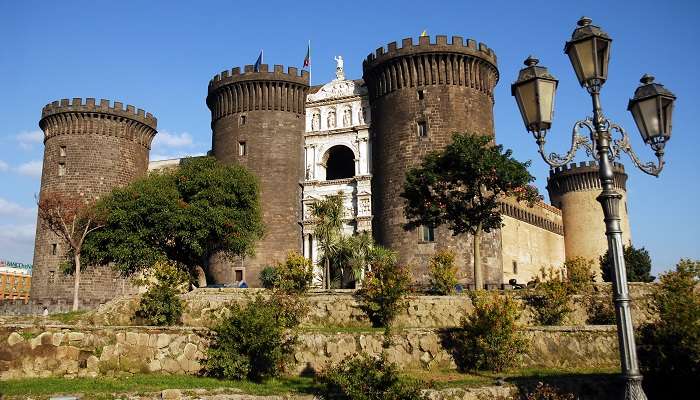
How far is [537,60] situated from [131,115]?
47193mm

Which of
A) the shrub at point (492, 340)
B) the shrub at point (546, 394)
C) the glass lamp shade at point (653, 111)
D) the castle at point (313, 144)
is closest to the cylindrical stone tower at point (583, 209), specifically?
the castle at point (313, 144)

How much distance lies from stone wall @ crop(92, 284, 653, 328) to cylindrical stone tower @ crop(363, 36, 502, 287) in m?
15.9

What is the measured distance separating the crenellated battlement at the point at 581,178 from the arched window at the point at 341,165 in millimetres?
23599

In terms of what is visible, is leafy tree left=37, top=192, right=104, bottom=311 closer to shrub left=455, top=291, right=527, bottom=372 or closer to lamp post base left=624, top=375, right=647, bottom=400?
shrub left=455, top=291, right=527, bottom=372

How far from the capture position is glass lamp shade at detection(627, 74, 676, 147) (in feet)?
28.1

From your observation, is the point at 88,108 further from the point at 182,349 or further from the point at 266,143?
the point at 182,349

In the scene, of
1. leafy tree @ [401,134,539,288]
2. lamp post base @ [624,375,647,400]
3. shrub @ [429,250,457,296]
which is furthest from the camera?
leafy tree @ [401,134,539,288]

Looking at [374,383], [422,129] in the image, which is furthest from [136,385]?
[422,129]

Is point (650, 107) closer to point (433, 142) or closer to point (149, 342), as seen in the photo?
point (149, 342)

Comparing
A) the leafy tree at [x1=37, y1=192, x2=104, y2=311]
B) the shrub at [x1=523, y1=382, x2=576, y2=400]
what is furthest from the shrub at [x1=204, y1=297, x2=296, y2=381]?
the leafy tree at [x1=37, y1=192, x2=104, y2=311]

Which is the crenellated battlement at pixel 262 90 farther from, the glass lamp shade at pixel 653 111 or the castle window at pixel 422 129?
the glass lamp shade at pixel 653 111

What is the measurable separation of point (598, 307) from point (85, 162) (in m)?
40.1

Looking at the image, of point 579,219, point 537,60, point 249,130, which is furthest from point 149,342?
point 579,219

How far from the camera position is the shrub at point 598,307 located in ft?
74.2
